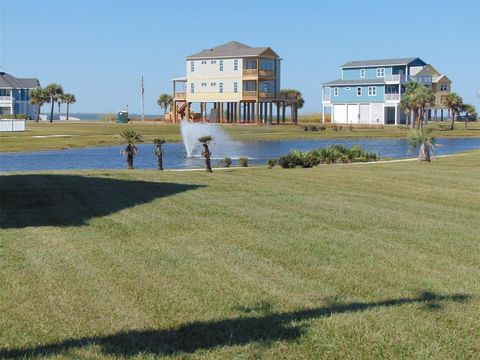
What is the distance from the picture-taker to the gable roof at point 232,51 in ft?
317

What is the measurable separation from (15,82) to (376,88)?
210 feet

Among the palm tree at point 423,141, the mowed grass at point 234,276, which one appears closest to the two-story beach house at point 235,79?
the palm tree at point 423,141

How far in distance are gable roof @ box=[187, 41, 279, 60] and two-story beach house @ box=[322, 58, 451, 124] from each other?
17147 millimetres

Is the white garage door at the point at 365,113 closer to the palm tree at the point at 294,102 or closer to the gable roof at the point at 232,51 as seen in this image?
the palm tree at the point at 294,102

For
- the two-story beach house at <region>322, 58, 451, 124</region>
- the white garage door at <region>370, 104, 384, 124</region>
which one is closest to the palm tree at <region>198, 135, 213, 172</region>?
the two-story beach house at <region>322, 58, 451, 124</region>

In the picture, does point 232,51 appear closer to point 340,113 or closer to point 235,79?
point 235,79

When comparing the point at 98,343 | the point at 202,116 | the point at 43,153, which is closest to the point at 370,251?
the point at 98,343

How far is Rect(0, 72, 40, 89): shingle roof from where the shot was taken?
122938mm

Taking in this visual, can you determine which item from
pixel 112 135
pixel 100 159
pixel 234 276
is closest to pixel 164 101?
pixel 112 135

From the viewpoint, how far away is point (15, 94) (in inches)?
4943

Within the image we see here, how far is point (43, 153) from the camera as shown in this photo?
5450 cm

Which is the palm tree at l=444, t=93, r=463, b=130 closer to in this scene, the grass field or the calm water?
the grass field

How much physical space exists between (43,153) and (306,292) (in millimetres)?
48774

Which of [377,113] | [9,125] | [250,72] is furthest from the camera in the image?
[377,113]
